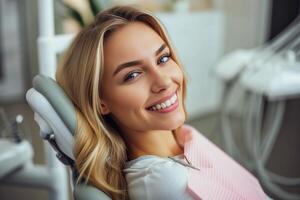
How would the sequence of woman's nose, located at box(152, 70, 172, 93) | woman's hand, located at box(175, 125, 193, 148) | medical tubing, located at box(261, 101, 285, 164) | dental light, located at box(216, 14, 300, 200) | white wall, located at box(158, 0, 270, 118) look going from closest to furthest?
1. woman's nose, located at box(152, 70, 172, 93)
2. woman's hand, located at box(175, 125, 193, 148)
3. dental light, located at box(216, 14, 300, 200)
4. medical tubing, located at box(261, 101, 285, 164)
5. white wall, located at box(158, 0, 270, 118)

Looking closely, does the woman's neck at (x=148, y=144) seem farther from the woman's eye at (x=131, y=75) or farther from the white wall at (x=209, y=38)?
the white wall at (x=209, y=38)

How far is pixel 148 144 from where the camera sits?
22.2 inches

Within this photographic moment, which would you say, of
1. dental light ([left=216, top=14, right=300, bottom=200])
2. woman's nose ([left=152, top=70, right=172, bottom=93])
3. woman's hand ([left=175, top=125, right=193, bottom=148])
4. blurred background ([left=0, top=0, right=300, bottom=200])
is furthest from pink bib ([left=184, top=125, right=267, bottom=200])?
blurred background ([left=0, top=0, right=300, bottom=200])

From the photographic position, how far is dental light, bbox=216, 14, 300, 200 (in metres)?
1.25

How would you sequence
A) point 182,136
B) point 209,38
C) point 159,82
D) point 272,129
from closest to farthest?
point 159,82 < point 182,136 < point 272,129 < point 209,38

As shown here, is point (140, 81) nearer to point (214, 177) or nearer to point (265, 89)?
point (214, 177)

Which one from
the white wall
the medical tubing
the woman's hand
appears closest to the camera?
the woman's hand

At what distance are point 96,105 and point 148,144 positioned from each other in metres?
0.09

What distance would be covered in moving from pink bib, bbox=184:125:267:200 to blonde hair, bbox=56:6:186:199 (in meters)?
0.10

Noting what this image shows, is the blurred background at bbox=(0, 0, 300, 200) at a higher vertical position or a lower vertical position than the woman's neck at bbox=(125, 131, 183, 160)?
lower

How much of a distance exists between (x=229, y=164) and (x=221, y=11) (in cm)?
178

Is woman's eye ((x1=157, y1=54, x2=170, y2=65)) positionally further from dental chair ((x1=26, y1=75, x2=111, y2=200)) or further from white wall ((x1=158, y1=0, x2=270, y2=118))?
white wall ((x1=158, y1=0, x2=270, y2=118))

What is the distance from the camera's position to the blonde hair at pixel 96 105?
53 cm

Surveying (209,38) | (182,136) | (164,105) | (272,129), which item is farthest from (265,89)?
(209,38)
